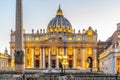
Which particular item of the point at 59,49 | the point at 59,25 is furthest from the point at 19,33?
the point at 59,25

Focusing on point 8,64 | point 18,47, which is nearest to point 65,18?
point 8,64

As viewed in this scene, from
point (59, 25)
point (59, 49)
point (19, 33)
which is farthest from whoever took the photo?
point (59, 25)

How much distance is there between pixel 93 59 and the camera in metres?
139

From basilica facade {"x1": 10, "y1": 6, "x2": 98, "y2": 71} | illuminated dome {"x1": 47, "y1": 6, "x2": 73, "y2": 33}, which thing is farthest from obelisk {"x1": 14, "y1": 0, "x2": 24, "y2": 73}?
illuminated dome {"x1": 47, "y1": 6, "x2": 73, "y2": 33}

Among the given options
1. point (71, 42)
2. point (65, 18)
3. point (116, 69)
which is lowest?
point (116, 69)

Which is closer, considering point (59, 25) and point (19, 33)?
point (19, 33)

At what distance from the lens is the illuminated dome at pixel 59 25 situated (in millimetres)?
156000

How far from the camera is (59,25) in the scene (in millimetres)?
159375

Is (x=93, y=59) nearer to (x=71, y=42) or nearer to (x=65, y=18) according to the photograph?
(x=71, y=42)

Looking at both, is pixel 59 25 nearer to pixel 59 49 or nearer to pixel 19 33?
pixel 59 49

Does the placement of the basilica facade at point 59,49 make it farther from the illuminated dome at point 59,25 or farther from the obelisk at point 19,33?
the obelisk at point 19,33

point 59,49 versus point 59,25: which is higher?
point 59,25

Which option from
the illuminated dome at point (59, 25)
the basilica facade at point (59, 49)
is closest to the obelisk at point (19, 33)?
the basilica facade at point (59, 49)

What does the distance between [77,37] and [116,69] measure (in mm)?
54732
